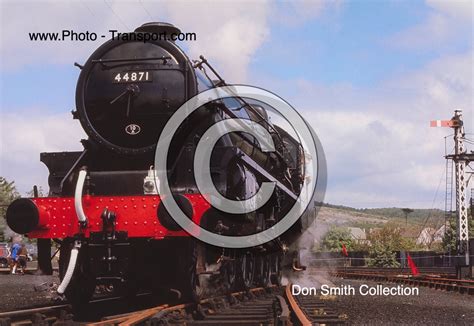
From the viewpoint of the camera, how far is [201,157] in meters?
8.05

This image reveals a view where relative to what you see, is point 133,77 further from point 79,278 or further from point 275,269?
point 275,269

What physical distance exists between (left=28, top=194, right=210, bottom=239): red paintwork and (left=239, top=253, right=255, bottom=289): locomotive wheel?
3173 millimetres

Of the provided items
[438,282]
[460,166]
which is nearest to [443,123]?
[460,166]

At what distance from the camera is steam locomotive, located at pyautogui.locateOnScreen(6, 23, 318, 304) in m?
7.55

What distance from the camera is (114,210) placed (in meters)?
7.57

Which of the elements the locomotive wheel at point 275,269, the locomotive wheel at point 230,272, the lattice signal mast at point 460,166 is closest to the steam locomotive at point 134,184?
the locomotive wheel at point 230,272

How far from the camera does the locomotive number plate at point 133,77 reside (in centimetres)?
820

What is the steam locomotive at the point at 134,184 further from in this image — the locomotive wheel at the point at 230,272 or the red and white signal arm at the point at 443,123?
the red and white signal arm at the point at 443,123

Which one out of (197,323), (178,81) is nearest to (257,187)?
(178,81)

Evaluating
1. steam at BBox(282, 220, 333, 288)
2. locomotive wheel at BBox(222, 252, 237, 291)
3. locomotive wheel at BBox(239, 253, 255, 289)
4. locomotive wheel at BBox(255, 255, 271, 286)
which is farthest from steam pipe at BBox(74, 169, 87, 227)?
steam at BBox(282, 220, 333, 288)

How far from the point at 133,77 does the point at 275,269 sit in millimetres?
7650

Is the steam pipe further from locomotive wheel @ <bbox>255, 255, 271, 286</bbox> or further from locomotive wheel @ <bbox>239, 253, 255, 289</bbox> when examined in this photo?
locomotive wheel @ <bbox>255, 255, 271, 286</bbox>

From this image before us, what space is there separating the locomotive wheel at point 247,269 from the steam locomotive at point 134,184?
5.94 feet

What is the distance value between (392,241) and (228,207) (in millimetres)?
47567
